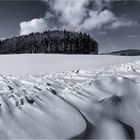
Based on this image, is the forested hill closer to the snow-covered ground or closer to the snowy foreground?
the snow-covered ground

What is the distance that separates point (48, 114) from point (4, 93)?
99 centimetres

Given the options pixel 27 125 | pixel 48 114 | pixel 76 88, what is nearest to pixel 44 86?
pixel 76 88

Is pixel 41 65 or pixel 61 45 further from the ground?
pixel 61 45

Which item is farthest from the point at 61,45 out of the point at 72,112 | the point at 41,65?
the point at 72,112

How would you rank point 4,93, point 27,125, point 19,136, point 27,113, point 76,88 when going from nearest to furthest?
point 19,136 → point 27,125 → point 27,113 → point 4,93 → point 76,88

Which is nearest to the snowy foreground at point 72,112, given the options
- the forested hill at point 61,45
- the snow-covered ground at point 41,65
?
the snow-covered ground at point 41,65

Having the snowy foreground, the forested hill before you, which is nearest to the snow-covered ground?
the snowy foreground

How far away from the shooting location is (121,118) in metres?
2.68

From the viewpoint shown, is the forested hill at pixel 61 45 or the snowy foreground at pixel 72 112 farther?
the forested hill at pixel 61 45

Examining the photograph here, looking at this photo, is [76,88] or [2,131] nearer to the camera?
[2,131]

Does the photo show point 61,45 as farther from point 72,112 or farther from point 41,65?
point 72,112

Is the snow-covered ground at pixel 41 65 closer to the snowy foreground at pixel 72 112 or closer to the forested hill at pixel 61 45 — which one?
the snowy foreground at pixel 72 112

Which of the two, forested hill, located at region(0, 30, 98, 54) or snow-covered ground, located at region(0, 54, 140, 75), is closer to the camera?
snow-covered ground, located at region(0, 54, 140, 75)

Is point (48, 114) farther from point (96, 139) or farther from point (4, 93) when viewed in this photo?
point (4, 93)
